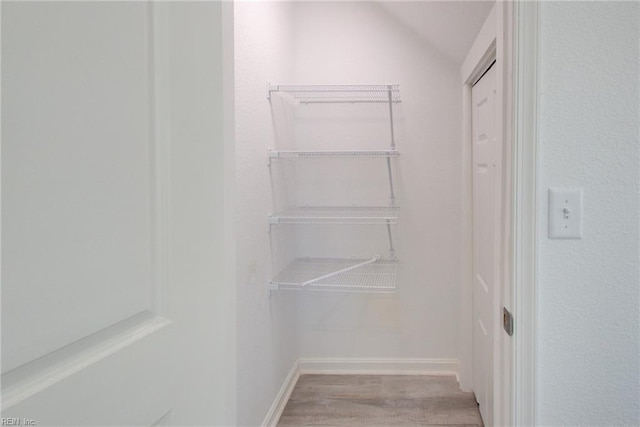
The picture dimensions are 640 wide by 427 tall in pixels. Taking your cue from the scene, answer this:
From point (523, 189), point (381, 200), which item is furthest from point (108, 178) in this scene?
point (381, 200)

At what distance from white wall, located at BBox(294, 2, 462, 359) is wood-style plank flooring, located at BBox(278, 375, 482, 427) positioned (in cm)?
18

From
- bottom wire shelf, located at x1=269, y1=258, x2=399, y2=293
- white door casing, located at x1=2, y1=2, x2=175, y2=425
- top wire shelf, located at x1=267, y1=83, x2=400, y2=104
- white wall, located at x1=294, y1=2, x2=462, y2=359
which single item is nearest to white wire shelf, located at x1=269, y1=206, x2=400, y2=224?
white wall, located at x1=294, y1=2, x2=462, y2=359

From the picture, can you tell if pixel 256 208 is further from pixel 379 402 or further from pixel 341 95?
pixel 379 402

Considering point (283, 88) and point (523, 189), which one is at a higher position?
point (283, 88)

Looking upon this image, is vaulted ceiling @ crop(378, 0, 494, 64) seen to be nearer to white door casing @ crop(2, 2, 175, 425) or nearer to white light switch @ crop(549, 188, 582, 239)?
white light switch @ crop(549, 188, 582, 239)

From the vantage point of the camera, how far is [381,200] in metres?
2.65

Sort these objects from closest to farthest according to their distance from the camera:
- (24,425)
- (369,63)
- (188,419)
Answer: (24,425), (188,419), (369,63)

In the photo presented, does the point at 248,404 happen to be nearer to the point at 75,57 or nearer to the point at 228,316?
the point at 228,316

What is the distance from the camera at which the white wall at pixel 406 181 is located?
2564mm

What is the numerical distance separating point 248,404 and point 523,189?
1460mm

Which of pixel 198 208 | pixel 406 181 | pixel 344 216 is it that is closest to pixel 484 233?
pixel 406 181

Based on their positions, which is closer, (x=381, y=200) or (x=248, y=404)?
(x=248, y=404)

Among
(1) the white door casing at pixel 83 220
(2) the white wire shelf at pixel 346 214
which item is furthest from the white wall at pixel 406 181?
(1) the white door casing at pixel 83 220

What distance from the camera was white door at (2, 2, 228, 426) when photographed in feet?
1.50
